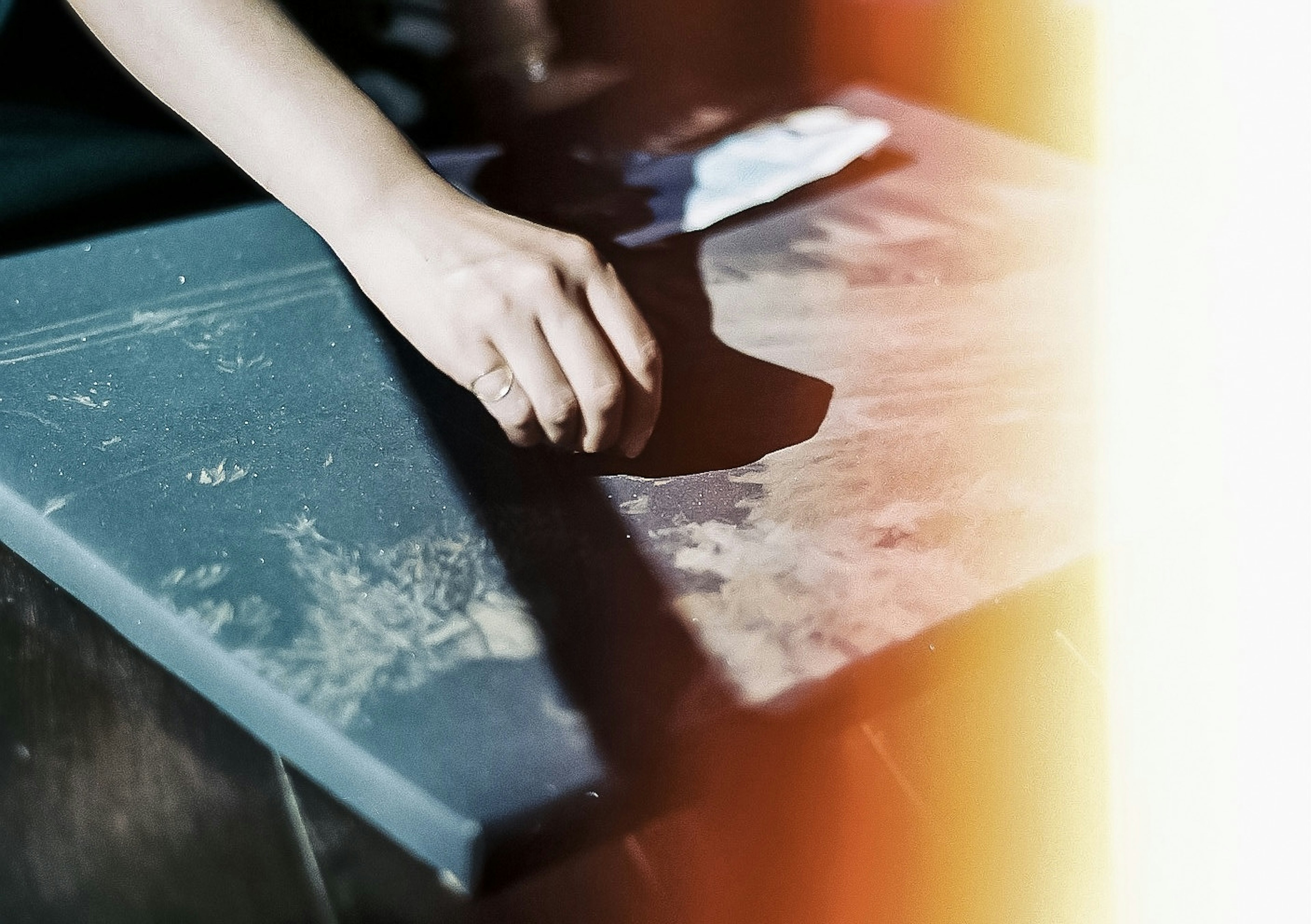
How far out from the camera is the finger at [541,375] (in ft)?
1.54

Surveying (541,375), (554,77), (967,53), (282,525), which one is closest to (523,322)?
(541,375)

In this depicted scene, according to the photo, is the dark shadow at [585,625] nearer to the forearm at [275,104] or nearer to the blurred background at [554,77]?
the forearm at [275,104]

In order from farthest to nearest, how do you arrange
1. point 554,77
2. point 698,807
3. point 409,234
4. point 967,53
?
1. point 967,53
2. point 554,77
3. point 409,234
4. point 698,807

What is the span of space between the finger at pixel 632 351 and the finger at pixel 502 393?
48 millimetres

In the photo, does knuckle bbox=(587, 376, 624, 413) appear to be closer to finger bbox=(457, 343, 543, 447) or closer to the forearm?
finger bbox=(457, 343, 543, 447)

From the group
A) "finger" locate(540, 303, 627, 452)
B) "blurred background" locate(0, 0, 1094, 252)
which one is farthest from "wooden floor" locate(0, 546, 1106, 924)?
"blurred background" locate(0, 0, 1094, 252)

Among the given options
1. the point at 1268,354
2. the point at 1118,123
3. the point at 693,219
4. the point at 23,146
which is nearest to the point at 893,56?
the point at 1118,123

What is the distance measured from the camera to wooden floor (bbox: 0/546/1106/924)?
403mm

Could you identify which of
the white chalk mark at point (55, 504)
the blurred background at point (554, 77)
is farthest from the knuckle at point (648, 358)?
the blurred background at point (554, 77)

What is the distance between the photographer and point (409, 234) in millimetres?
529

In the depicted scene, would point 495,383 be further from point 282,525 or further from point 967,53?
point 967,53

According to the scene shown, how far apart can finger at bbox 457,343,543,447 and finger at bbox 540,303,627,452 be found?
2 cm

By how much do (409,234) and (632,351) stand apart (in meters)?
0.15

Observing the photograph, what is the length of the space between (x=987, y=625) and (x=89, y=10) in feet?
2.04
